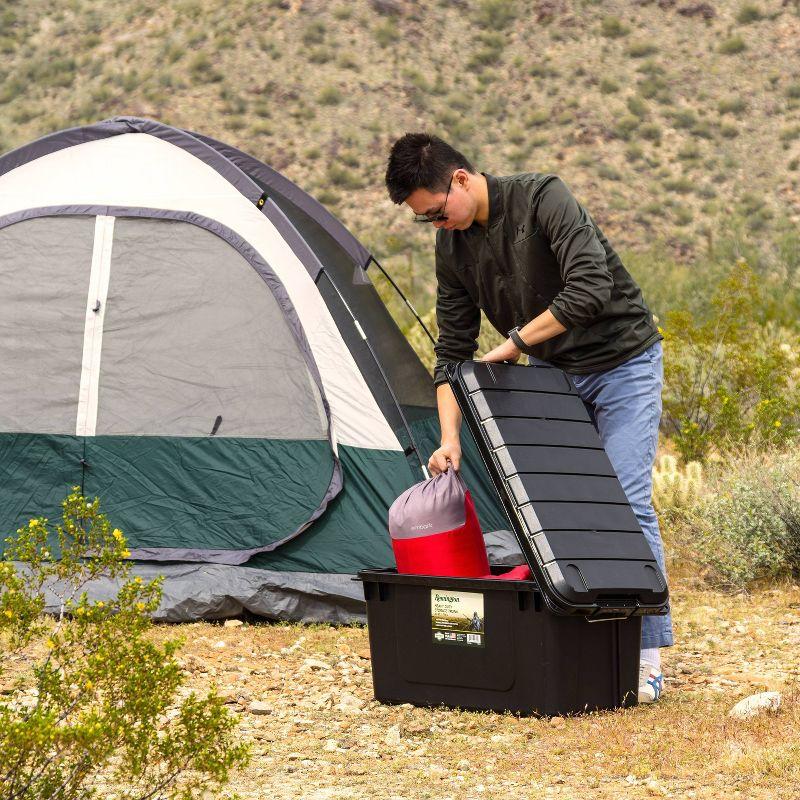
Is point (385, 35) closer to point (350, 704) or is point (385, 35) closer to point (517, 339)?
point (517, 339)

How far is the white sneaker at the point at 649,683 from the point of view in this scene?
3.75 m

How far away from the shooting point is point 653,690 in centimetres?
377

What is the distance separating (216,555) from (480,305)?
6.53 feet

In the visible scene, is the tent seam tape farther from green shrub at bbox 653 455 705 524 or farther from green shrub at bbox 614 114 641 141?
green shrub at bbox 614 114 641 141

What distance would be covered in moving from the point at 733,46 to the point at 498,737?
86.6 ft

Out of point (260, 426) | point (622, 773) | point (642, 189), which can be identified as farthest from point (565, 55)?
point (622, 773)

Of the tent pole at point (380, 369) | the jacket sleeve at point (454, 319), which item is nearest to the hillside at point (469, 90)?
the tent pole at point (380, 369)

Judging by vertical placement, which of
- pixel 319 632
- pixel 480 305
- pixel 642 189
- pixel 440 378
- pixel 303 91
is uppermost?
pixel 303 91

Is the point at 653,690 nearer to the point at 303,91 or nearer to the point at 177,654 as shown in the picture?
the point at 177,654

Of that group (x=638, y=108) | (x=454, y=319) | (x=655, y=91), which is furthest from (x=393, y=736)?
(x=655, y=91)

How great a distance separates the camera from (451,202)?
3.72m

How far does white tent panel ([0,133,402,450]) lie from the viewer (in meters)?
5.45

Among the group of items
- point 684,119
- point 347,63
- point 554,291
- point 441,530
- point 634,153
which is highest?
point 347,63

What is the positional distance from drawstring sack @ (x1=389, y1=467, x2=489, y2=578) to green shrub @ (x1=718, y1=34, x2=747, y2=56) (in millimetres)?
25780
